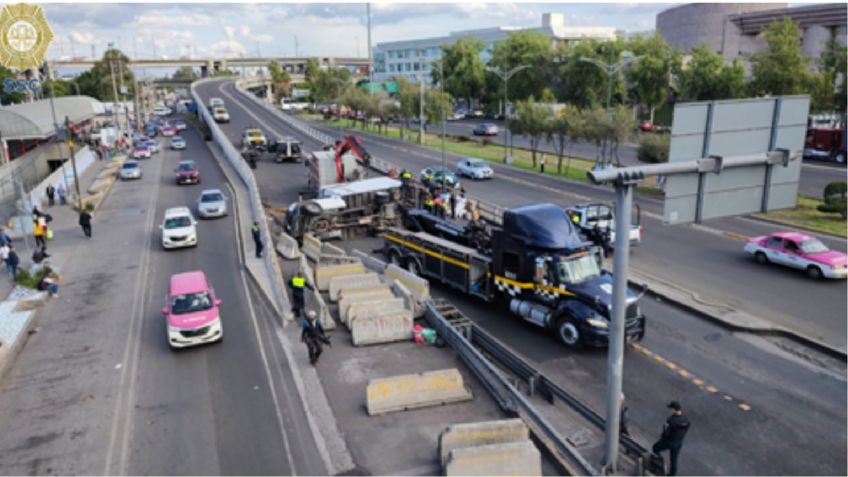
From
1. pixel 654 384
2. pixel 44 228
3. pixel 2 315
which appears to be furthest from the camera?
pixel 44 228

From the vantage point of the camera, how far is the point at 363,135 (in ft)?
258

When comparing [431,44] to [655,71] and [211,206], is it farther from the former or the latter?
[211,206]

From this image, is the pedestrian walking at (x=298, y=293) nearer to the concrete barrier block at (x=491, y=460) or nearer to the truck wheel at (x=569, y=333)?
the truck wheel at (x=569, y=333)

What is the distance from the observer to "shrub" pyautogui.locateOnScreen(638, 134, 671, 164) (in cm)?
3753

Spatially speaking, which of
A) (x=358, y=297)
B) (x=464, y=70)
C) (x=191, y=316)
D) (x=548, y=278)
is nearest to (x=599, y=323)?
(x=548, y=278)

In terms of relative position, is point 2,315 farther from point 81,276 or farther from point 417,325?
point 417,325

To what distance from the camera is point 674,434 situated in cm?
Result: 1135

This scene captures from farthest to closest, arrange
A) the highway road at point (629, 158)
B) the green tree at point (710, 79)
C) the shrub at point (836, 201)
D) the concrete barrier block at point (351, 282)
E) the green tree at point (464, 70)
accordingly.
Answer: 1. the green tree at point (464, 70)
2. the green tree at point (710, 79)
3. the highway road at point (629, 158)
4. the shrub at point (836, 201)
5. the concrete barrier block at point (351, 282)

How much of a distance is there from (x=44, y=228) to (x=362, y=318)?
18481mm

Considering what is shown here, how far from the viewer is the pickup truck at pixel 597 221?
2680cm

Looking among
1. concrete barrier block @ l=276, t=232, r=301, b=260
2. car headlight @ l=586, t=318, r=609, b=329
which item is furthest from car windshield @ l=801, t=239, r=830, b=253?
concrete barrier block @ l=276, t=232, r=301, b=260

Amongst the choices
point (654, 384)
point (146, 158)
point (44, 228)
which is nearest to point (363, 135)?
point (146, 158)

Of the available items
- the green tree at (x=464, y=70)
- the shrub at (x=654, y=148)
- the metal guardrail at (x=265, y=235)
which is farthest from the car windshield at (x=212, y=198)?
the green tree at (x=464, y=70)

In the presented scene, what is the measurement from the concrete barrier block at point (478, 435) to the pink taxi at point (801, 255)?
17013 millimetres
